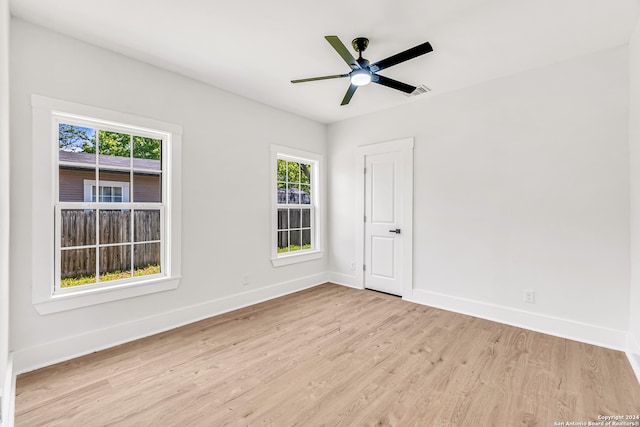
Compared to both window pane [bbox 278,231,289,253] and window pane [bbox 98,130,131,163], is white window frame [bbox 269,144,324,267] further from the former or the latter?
window pane [bbox 98,130,131,163]

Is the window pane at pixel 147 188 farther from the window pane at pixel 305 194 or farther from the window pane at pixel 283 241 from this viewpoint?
the window pane at pixel 305 194

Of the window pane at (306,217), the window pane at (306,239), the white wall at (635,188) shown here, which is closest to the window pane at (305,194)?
the window pane at (306,217)

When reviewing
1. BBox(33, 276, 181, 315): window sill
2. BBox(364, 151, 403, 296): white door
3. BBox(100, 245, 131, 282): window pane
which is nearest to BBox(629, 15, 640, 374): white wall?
BBox(364, 151, 403, 296): white door

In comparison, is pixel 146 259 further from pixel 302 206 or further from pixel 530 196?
pixel 530 196

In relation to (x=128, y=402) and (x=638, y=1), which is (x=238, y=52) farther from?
(x=638, y=1)

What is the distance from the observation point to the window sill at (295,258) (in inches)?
169

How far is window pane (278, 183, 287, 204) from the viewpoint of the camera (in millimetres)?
4539

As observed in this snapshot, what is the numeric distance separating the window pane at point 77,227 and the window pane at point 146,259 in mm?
409

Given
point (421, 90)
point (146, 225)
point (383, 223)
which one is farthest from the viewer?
point (383, 223)

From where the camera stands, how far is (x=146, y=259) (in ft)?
10.3

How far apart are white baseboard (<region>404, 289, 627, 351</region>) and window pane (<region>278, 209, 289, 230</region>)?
2.12 m

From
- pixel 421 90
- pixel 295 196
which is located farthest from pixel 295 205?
pixel 421 90

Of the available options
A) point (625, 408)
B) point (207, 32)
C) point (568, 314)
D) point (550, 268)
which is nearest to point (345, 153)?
point (207, 32)

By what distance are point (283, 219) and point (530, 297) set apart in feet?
10.8
